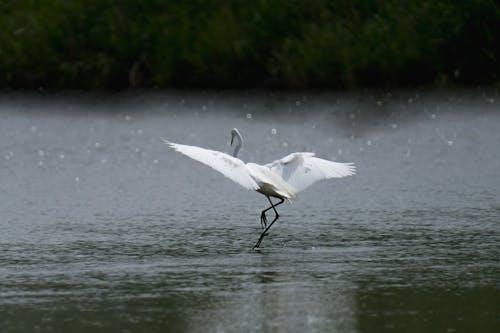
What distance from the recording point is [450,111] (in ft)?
66.9

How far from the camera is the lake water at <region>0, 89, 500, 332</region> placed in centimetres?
779

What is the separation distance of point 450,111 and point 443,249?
10911 millimetres

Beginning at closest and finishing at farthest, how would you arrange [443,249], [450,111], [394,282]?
[394,282] < [443,249] < [450,111]

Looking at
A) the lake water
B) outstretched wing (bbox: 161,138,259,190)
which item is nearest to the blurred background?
the lake water

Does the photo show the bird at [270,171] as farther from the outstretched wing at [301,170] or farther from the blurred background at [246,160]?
the blurred background at [246,160]

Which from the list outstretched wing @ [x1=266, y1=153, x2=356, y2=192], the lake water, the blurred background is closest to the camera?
the lake water

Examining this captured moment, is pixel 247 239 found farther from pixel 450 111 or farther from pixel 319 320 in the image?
pixel 450 111

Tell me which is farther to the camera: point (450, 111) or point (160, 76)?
point (160, 76)

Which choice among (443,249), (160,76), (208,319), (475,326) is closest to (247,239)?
(443,249)

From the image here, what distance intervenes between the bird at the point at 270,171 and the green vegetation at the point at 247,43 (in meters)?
13.0

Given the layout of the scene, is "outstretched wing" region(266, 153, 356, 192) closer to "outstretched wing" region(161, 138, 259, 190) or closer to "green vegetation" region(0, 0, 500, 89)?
"outstretched wing" region(161, 138, 259, 190)

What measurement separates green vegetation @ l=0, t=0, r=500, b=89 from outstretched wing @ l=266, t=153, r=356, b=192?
12946 mm

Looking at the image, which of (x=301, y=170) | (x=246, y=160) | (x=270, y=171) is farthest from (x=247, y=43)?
(x=270, y=171)

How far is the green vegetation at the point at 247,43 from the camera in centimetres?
2391
